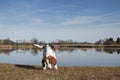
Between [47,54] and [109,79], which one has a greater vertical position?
[47,54]

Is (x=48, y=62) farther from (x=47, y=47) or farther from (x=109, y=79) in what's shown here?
(x=109, y=79)


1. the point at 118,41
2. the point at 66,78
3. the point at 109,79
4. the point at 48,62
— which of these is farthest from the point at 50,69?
the point at 118,41

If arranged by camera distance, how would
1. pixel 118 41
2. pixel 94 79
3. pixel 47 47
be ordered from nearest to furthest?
pixel 94 79
pixel 47 47
pixel 118 41

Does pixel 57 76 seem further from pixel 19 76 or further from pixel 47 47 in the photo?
pixel 47 47

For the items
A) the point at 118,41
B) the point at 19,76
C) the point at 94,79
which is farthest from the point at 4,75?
the point at 118,41

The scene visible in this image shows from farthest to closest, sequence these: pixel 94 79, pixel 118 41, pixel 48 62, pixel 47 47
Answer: pixel 118 41
pixel 47 47
pixel 48 62
pixel 94 79

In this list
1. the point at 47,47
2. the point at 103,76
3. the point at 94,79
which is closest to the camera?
the point at 94,79

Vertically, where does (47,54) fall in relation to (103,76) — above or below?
above

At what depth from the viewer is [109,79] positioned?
1290 centimetres

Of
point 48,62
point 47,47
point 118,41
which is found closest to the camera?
point 48,62

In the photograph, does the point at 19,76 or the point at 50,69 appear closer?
the point at 19,76

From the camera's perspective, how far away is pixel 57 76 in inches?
534

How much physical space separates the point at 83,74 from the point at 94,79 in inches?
58.5

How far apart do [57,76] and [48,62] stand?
251 centimetres
